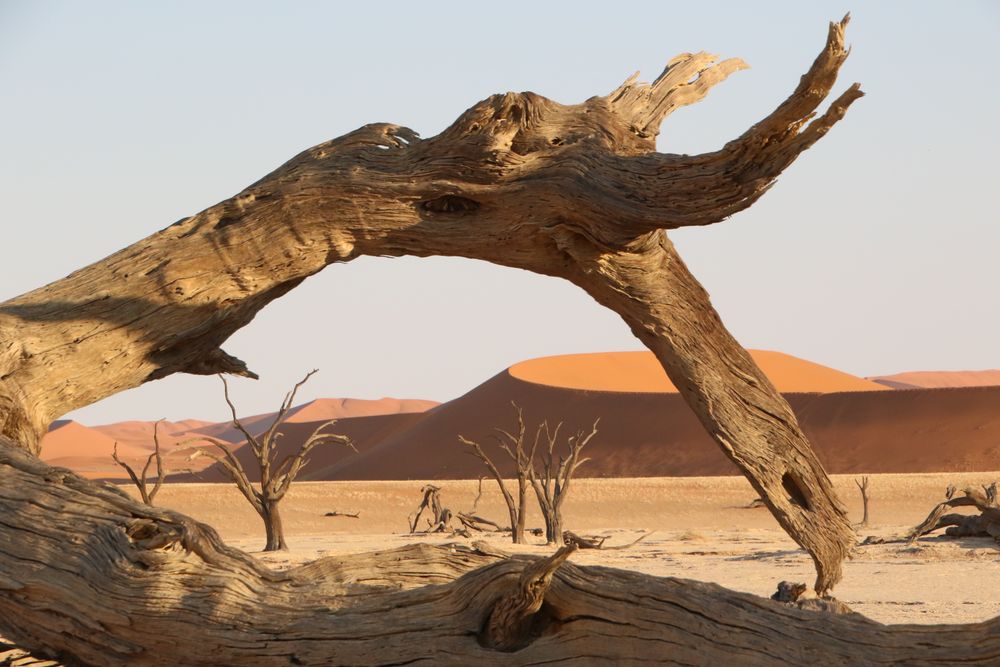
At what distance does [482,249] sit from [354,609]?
1.78m

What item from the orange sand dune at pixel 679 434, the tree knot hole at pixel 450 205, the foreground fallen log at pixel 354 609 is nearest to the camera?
the foreground fallen log at pixel 354 609

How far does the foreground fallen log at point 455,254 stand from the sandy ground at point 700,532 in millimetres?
4411

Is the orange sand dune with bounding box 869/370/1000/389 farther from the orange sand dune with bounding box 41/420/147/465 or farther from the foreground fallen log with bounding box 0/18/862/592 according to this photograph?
the foreground fallen log with bounding box 0/18/862/592

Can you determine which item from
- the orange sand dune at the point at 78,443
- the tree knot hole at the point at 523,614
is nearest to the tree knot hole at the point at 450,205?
the tree knot hole at the point at 523,614

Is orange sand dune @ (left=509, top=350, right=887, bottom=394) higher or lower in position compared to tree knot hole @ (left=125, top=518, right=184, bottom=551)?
higher

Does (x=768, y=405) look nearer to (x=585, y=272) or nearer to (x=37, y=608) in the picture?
(x=585, y=272)

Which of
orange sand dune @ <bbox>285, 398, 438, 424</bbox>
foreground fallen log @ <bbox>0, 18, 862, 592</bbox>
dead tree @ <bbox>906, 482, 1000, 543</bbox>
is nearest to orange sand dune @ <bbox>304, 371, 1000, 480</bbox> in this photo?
dead tree @ <bbox>906, 482, 1000, 543</bbox>

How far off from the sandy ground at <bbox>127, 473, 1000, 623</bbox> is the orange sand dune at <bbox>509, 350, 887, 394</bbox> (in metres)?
39.8

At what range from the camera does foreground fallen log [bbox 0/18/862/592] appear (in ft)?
14.5

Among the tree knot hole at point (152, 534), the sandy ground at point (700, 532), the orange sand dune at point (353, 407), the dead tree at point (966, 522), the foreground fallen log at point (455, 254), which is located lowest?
the sandy ground at point (700, 532)

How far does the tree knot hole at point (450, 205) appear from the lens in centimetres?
457

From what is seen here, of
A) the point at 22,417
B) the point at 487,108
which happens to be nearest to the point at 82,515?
the point at 22,417

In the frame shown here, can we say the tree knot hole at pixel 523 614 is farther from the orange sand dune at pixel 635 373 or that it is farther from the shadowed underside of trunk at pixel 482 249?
the orange sand dune at pixel 635 373

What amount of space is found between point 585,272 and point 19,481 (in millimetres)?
2200
